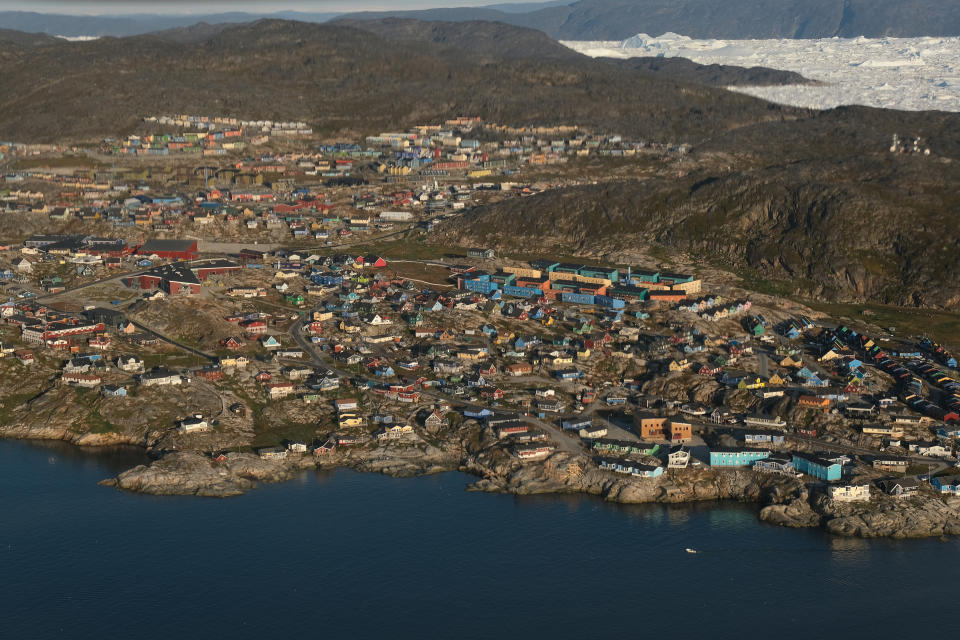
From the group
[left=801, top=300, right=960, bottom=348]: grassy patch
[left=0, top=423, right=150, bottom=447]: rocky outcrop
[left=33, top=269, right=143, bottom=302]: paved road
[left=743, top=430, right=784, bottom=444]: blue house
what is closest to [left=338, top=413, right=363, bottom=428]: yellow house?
[left=0, top=423, right=150, bottom=447]: rocky outcrop

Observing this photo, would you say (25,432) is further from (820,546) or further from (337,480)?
(820,546)

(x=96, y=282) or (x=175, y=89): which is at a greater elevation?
(x=175, y=89)

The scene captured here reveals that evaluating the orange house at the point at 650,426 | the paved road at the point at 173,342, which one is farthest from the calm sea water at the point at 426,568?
the paved road at the point at 173,342

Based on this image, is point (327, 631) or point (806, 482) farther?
point (806, 482)

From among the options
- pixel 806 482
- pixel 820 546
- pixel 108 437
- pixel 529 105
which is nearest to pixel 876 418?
pixel 806 482

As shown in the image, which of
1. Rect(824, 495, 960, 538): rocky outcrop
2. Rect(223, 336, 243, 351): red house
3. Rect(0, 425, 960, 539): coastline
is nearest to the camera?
Rect(824, 495, 960, 538): rocky outcrop

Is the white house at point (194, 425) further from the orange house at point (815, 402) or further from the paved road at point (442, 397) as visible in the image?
the orange house at point (815, 402)

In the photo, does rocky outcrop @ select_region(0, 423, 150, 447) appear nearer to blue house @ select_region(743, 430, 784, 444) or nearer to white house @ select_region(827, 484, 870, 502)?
blue house @ select_region(743, 430, 784, 444)
